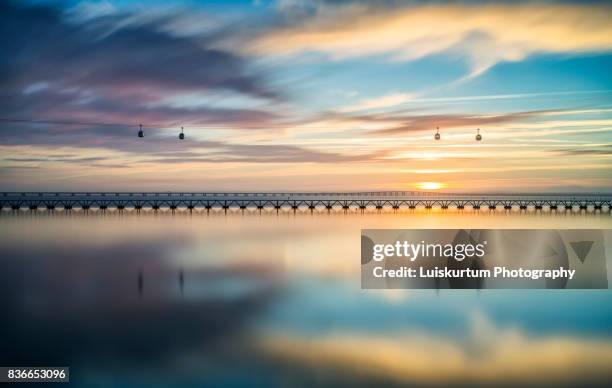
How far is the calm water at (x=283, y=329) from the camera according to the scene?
13352 millimetres

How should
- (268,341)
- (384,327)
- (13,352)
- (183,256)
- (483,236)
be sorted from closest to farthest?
(13,352) < (268,341) < (384,327) < (183,256) < (483,236)

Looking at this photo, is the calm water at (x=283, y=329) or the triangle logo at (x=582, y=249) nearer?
the calm water at (x=283, y=329)

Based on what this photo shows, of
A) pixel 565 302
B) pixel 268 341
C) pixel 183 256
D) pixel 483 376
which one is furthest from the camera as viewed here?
pixel 183 256

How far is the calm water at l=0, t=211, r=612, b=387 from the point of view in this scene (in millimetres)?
13352

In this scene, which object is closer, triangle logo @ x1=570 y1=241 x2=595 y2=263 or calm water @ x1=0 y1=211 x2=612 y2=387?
calm water @ x1=0 y1=211 x2=612 y2=387

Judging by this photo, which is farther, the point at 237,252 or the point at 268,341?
the point at 237,252

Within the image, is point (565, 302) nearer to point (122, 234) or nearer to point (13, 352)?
point (13, 352)

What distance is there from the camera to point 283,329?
57.5 feet

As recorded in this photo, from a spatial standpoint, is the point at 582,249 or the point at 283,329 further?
the point at 582,249

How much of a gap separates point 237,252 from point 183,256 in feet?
13.4

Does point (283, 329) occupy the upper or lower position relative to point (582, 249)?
lower

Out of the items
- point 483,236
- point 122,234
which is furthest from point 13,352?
point 483,236

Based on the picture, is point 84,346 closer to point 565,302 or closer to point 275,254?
point 565,302

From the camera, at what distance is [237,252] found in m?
38.3
